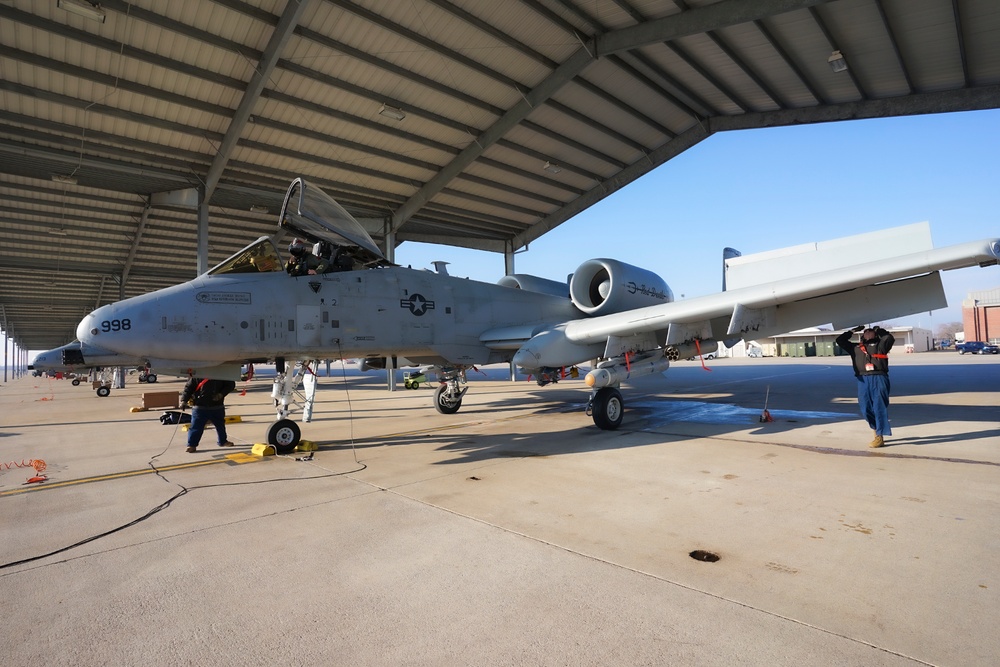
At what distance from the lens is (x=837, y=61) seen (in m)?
12.6

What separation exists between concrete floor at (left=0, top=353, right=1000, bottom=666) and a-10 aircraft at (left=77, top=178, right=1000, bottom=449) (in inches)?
64.0

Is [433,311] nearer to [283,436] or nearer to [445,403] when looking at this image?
[283,436]

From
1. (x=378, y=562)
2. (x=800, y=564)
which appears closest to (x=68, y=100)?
(x=378, y=562)

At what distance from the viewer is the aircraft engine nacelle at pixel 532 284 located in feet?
40.3

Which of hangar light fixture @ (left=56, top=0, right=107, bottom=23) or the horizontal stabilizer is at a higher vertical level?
hangar light fixture @ (left=56, top=0, right=107, bottom=23)

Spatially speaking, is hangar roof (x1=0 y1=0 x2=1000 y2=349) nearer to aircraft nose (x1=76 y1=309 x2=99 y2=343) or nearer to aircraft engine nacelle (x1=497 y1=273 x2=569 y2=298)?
aircraft engine nacelle (x1=497 y1=273 x2=569 y2=298)

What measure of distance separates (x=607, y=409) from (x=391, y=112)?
11.3m

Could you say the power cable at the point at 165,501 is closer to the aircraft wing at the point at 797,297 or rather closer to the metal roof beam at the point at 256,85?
the aircraft wing at the point at 797,297

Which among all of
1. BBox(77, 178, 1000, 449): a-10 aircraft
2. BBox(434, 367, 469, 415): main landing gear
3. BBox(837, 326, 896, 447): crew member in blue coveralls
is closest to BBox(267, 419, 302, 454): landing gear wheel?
BBox(77, 178, 1000, 449): a-10 aircraft

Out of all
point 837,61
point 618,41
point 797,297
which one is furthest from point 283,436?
point 837,61

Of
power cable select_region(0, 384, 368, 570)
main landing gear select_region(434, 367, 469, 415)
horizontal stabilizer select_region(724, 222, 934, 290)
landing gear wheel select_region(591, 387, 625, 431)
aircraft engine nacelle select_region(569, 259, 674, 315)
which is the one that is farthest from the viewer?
main landing gear select_region(434, 367, 469, 415)

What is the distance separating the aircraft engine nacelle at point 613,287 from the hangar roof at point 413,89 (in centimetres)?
635

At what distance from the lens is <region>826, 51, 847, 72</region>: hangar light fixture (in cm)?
1248

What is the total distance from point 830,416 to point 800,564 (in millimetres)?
7575
